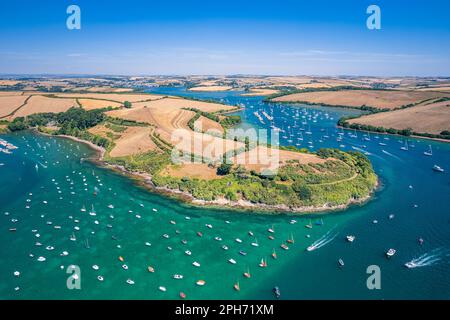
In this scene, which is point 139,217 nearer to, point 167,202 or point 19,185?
point 167,202

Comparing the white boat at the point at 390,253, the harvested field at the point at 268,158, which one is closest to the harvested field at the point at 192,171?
the harvested field at the point at 268,158

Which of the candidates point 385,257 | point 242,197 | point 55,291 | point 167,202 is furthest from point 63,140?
point 385,257

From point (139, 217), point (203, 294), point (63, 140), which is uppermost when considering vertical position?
point (63, 140)

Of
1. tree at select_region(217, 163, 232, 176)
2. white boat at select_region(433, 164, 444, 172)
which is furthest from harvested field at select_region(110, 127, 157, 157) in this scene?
white boat at select_region(433, 164, 444, 172)

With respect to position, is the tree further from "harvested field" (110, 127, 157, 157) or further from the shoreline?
"harvested field" (110, 127, 157, 157)

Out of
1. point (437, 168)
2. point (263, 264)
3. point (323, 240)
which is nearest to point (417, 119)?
point (437, 168)

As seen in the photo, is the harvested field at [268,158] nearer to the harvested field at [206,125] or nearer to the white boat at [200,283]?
the white boat at [200,283]
